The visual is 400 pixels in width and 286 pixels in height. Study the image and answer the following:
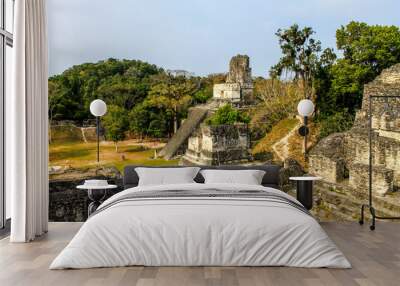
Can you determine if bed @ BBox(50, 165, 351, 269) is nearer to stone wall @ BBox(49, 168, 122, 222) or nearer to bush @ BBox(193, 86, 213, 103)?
stone wall @ BBox(49, 168, 122, 222)

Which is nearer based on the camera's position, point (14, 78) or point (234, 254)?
point (234, 254)

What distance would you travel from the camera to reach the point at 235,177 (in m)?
6.09

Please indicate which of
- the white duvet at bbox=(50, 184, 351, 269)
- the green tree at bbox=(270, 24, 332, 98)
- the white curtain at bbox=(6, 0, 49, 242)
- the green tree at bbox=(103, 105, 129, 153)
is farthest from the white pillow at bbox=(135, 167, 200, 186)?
the green tree at bbox=(270, 24, 332, 98)

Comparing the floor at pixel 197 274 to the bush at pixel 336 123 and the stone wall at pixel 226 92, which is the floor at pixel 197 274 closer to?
the bush at pixel 336 123

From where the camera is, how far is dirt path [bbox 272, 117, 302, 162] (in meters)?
8.22

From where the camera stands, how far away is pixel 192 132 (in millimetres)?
8305

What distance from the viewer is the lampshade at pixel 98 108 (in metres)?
7.73

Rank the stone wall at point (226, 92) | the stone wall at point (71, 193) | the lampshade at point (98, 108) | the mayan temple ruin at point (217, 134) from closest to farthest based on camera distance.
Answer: the stone wall at point (71, 193), the lampshade at point (98, 108), the mayan temple ruin at point (217, 134), the stone wall at point (226, 92)

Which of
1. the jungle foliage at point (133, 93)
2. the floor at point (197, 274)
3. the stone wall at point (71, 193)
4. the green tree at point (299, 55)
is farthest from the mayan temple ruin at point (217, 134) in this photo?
the floor at point (197, 274)

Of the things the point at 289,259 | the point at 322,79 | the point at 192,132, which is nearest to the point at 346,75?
the point at 322,79

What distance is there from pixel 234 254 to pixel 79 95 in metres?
5.02

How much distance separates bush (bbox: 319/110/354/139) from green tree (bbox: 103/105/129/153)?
3.16 meters

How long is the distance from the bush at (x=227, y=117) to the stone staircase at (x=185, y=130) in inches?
6.9

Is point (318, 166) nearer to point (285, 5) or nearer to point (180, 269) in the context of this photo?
point (285, 5)
